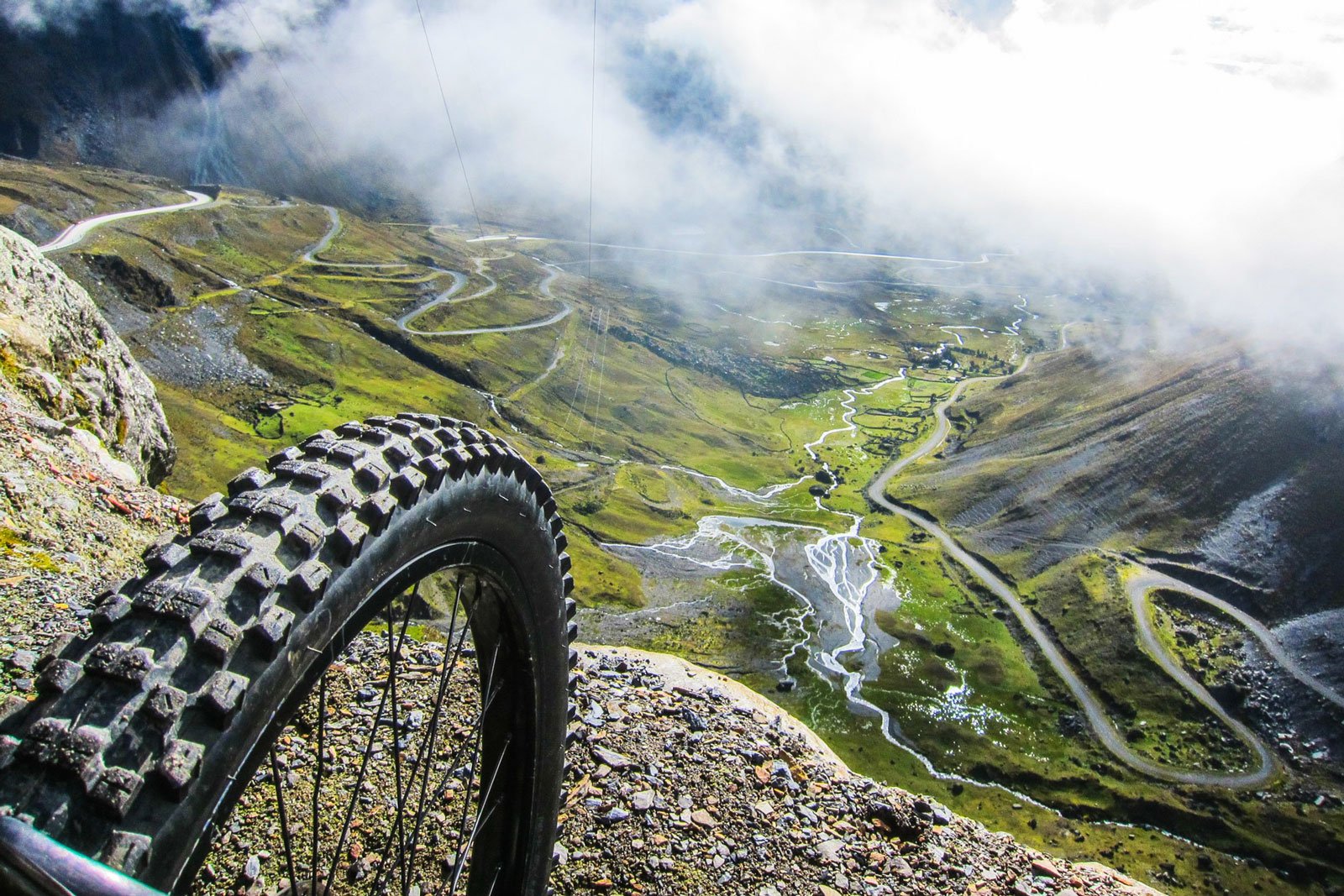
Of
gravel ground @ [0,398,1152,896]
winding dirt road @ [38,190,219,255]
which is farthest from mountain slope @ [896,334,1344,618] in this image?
winding dirt road @ [38,190,219,255]

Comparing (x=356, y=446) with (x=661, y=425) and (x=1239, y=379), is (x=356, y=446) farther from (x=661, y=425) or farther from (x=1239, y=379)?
(x=1239, y=379)

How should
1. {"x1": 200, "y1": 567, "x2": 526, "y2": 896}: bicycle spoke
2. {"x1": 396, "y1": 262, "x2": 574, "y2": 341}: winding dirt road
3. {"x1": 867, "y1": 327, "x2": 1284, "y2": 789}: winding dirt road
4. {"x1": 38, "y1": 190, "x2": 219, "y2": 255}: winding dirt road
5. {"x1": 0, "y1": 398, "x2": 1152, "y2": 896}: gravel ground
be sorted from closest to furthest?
{"x1": 200, "y1": 567, "x2": 526, "y2": 896}: bicycle spoke → {"x1": 0, "y1": 398, "x2": 1152, "y2": 896}: gravel ground → {"x1": 867, "y1": 327, "x2": 1284, "y2": 789}: winding dirt road → {"x1": 38, "y1": 190, "x2": 219, "y2": 255}: winding dirt road → {"x1": 396, "y1": 262, "x2": 574, "y2": 341}: winding dirt road

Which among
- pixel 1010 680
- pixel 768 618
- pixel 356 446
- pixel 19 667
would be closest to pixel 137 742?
pixel 356 446

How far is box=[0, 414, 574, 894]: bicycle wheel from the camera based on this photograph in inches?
124

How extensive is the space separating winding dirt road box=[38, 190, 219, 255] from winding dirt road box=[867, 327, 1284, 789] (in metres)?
148

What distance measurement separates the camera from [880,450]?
179375 mm

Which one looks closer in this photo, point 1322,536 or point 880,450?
point 1322,536

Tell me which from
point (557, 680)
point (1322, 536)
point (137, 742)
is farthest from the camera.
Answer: point (1322, 536)

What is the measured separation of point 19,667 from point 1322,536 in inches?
7147

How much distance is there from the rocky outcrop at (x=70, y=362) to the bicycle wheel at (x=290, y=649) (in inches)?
612

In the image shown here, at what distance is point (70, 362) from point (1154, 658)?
427ft

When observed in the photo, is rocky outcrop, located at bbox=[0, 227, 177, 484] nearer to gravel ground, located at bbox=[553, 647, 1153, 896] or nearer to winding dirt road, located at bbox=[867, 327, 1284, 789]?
gravel ground, located at bbox=[553, 647, 1153, 896]

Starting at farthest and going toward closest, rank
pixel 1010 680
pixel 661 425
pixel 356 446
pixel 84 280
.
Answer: pixel 661 425 → pixel 84 280 → pixel 1010 680 → pixel 356 446

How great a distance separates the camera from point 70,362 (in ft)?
65.9
